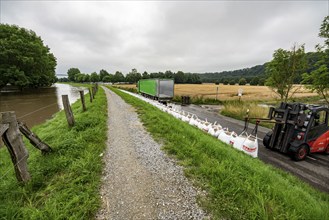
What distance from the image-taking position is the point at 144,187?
2896 mm

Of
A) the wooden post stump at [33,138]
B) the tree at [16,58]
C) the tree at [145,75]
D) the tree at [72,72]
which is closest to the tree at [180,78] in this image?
the tree at [145,75]

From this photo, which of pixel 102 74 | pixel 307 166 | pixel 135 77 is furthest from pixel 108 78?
pixel 307 166

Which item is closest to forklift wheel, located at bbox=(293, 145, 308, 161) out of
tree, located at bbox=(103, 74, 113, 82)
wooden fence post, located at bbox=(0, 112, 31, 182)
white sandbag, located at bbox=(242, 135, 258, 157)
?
white sandbag, located at bbox=(242, 135, 258, 157)

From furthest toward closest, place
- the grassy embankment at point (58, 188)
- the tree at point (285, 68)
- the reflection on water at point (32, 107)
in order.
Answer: the reflection on water at point (32, 107) → the tree at point (285, 68) → the grassy embankment at point (58, 188)

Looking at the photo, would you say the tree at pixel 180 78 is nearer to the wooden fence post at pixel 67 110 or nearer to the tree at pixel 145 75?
the tree at pixel 145 75

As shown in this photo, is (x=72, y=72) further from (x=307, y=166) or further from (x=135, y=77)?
(x=307, y=166)

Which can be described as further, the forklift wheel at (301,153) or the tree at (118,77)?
the tree at (118,77)

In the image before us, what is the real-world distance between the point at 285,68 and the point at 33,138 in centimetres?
1495

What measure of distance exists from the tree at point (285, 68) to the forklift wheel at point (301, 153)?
751 centimetres

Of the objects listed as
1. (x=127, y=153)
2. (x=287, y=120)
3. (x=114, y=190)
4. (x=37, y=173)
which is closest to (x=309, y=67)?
(x=287, y=120)

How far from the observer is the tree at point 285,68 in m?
11.2

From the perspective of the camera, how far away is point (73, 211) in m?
2.30

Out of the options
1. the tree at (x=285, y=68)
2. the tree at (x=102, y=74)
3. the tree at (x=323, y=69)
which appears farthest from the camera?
the tree at (x=102, y=74)

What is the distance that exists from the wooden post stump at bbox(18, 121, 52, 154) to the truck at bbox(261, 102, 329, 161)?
7.75 metres
